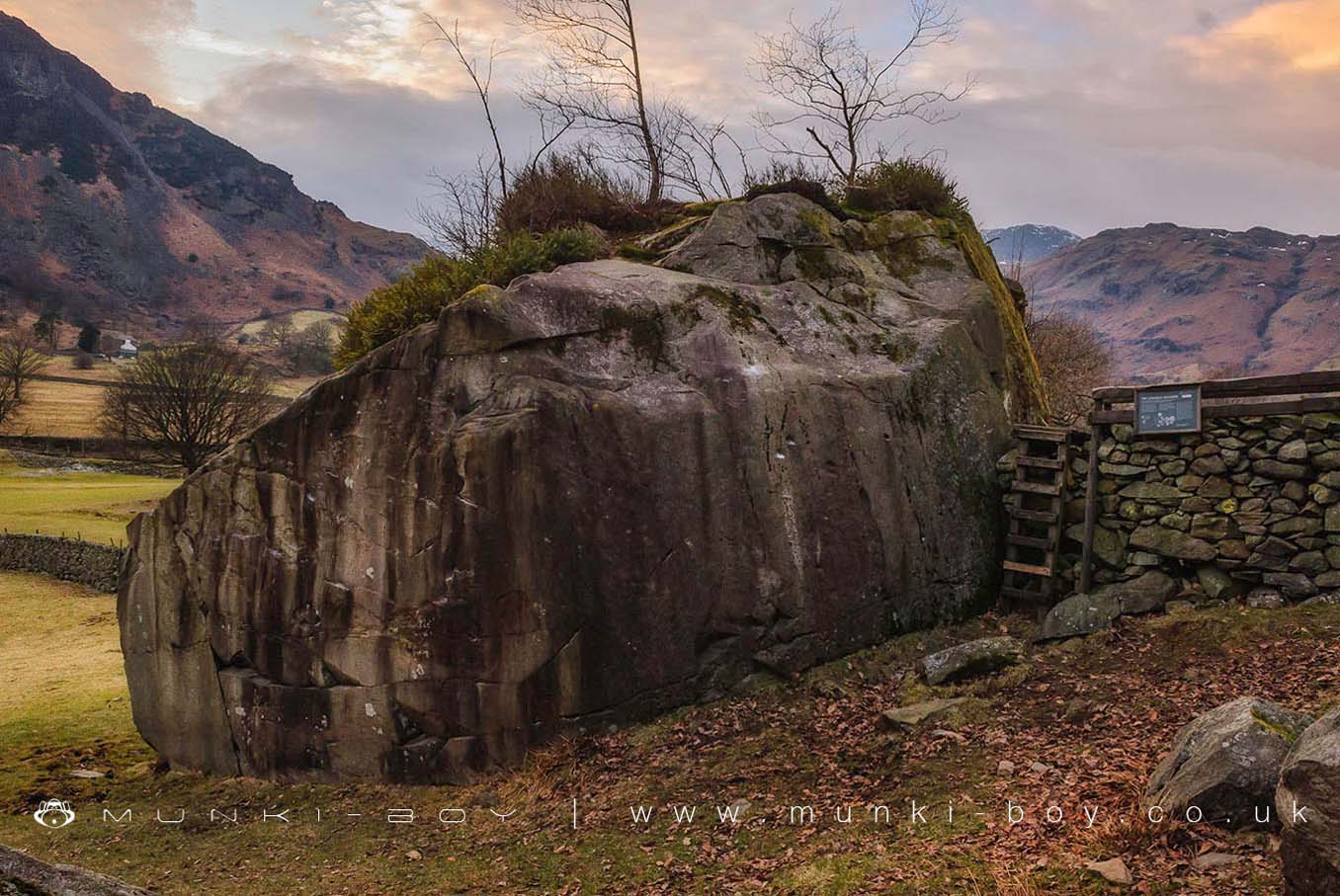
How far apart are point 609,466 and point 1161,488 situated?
776 cm

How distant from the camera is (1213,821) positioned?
6922 mm

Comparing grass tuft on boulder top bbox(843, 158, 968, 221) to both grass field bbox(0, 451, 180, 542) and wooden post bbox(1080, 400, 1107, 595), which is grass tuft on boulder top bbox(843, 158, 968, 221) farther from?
grass field bbox(0, 451, 180, 542)

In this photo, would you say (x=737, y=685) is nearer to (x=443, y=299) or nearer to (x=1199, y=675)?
(x=1199, y=675)

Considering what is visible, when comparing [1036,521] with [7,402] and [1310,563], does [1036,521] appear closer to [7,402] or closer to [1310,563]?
[1310,563]

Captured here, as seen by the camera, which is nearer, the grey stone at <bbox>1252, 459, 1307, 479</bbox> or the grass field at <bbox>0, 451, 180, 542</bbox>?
the grey stone at <bbox>1252, 459, 1307, 479</bbox>

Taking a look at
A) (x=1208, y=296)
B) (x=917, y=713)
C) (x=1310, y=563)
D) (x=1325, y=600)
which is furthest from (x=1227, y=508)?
(x=1208, y=296)

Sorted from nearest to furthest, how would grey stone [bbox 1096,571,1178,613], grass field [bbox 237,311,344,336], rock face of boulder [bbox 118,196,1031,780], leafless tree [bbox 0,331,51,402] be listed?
rock face of boulder [bbox 118,196,1031,780] → grey stone [bbox 1096,571,1178,613] → leafless tree [bbox 0,331,51,402] → grass field [bbox 237,311,344,336]

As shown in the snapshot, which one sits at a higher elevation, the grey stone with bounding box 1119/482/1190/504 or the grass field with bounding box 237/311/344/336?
the grass field with bounding box 237/311/344/336

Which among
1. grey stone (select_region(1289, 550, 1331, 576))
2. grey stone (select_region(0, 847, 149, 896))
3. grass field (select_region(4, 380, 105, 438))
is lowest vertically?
grey stone (select_region(1289, 550, 1331, 576))

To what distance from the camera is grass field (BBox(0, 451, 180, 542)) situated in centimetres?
3469

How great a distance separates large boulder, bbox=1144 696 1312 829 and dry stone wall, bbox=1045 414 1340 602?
520 centimetres

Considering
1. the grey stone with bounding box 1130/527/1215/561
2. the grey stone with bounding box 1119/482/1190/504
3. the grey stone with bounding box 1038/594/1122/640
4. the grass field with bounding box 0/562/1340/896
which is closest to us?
the grass field with bounding box 0/562/1340/896

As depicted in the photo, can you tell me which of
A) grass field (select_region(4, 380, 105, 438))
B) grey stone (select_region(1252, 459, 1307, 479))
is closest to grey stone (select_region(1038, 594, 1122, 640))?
grey stone (select_region(1252, 459, 1307, 479))

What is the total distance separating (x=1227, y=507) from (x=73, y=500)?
Result: 154 feet
